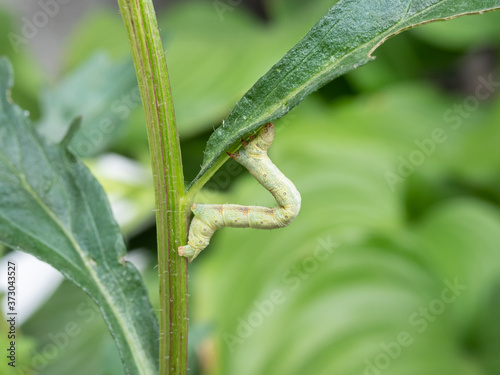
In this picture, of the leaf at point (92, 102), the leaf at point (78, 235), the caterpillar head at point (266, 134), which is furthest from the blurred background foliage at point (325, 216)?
the caterpillar head at point (266, 134)

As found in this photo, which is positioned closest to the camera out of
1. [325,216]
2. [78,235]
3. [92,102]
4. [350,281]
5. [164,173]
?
[164,173]

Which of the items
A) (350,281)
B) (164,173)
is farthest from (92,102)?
(350,281)

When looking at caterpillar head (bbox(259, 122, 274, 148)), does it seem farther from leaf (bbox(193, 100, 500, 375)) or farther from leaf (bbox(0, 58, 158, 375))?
leaf (bbox(193, 100, 500, 375))

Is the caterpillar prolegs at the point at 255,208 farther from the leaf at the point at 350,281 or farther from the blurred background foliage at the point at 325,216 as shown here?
the leaf at the point at 350,281

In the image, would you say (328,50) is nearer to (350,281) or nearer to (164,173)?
(164,173)

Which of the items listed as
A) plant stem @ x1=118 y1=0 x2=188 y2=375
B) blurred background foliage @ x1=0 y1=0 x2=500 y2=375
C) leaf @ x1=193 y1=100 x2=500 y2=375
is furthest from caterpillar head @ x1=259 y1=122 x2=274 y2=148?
leaf @ x1=193 y1=100 x2=500 y2=375
